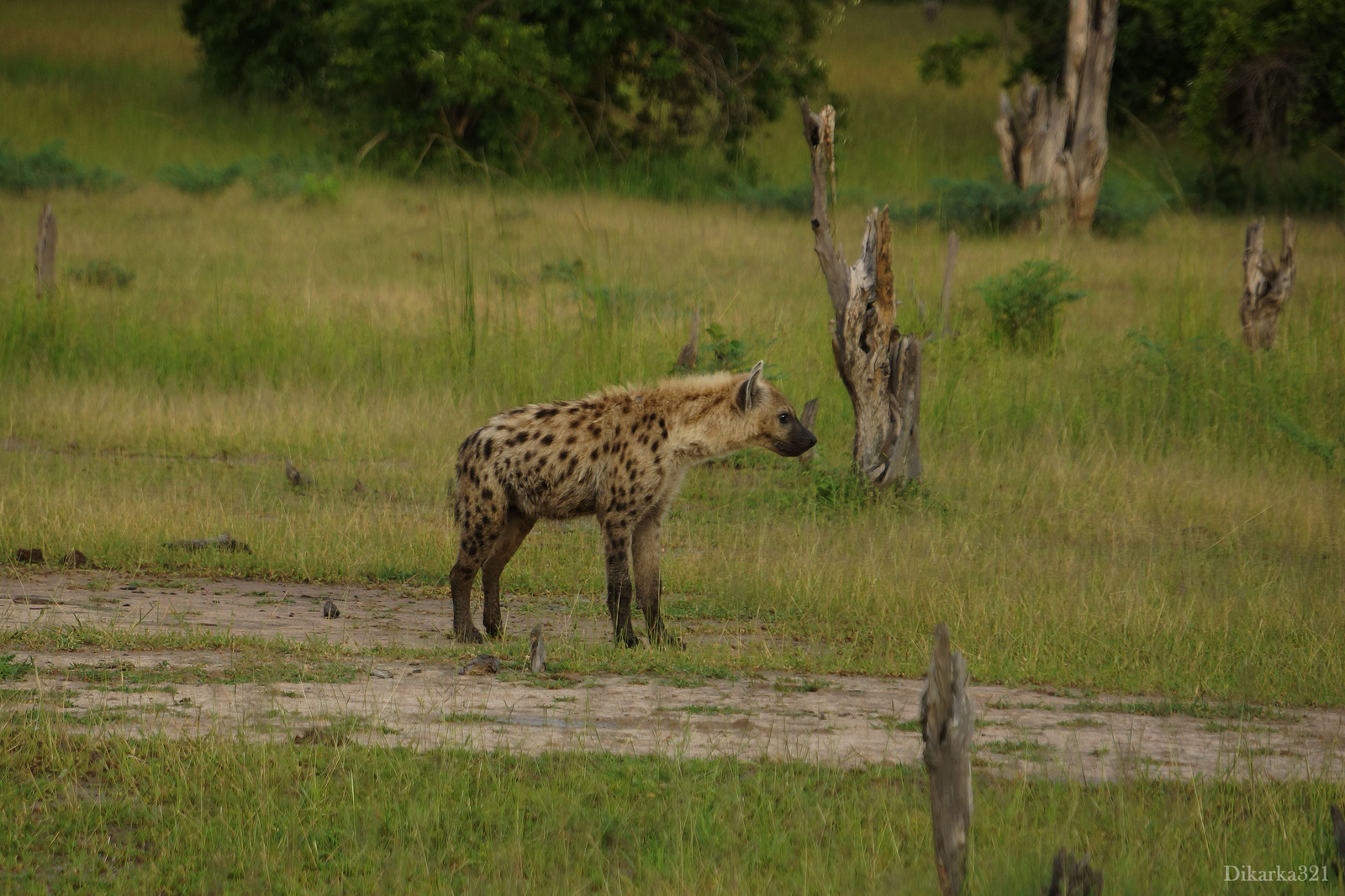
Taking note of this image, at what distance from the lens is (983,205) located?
21969 mm

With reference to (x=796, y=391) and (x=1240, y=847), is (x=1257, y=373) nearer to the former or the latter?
(x=796, y=391)

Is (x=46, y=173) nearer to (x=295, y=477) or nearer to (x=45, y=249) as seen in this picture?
(x=45, y=249)

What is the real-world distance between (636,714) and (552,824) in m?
1.13

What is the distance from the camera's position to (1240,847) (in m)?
4.61

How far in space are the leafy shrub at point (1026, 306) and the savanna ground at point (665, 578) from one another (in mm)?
372

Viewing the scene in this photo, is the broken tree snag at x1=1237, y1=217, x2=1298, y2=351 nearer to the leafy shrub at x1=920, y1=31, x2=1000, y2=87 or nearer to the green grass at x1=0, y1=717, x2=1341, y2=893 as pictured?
the green grass at x1=0, y1=717, x2=1341, y2=893

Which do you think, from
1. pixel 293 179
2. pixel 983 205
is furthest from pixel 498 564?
pixel 293 179

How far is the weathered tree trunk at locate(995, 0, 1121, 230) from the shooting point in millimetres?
22203

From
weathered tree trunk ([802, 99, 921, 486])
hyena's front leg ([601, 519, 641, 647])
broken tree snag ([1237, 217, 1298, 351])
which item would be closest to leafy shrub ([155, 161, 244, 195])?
weathered tree trunk ([802, 99, 921, 486])

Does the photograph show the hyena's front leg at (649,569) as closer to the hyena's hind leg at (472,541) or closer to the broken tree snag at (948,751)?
the hyena's hind leg at (472,541)

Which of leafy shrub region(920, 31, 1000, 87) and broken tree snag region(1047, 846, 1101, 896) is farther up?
leafy shrub region(920, 31, 1000, 87)

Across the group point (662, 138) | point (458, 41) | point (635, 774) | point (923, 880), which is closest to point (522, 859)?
point (635, 774)

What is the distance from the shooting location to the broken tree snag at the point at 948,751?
3.59m

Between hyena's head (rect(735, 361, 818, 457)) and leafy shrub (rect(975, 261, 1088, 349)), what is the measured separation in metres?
7.42
